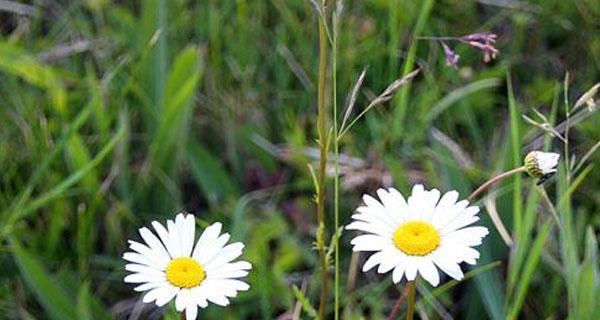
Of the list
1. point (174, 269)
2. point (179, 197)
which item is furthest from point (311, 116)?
point (174, 269)

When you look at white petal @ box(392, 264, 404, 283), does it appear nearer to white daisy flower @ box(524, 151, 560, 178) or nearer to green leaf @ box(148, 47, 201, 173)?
white daisy flower @ box(524, 151, 560, 178)

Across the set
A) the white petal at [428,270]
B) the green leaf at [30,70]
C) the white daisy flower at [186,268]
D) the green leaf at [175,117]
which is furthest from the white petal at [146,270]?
the green leaf at [30,70]

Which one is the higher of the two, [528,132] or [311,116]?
[311,116]

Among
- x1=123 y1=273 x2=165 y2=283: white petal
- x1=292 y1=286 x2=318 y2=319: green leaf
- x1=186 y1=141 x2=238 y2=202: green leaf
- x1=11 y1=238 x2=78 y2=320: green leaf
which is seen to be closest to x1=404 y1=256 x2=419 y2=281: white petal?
x1=292 y1=286 x2=318 y2=319: green leaf

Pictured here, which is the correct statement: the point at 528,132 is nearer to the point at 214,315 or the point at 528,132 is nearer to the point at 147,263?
the point at 214,315

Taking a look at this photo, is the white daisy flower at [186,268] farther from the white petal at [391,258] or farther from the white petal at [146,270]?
the white petal at [391,258]
